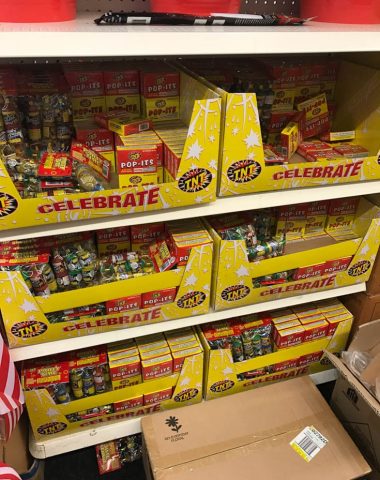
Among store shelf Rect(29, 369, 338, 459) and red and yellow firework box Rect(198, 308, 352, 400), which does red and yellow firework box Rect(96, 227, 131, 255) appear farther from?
store shelf Rect(29, 369, 338, 459)

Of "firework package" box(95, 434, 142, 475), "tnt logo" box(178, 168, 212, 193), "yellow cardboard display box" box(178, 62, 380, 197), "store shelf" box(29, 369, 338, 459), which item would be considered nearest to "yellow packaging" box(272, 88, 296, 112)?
"yellow cardboard display box" box(178, 62, 380, 197)

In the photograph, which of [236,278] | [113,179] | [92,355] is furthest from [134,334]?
[113,179]

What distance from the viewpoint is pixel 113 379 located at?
4.26ft

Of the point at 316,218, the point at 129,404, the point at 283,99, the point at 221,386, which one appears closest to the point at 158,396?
the point at 129,404

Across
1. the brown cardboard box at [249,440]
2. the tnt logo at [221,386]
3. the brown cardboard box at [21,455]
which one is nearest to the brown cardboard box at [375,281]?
the brown cardboard box at [249,440]

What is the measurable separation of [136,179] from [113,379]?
61 centimetres

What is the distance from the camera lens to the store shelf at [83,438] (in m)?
1.34

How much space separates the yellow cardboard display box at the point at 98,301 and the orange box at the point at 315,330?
1.30 feet

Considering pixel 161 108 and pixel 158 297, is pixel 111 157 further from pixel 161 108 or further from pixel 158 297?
pixel 158 297

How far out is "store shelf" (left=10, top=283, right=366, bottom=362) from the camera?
1156 mm

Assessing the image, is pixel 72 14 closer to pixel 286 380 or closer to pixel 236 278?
pixel 236 278

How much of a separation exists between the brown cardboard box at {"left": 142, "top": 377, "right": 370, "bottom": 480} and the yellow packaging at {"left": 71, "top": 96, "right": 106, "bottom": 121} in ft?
2.95

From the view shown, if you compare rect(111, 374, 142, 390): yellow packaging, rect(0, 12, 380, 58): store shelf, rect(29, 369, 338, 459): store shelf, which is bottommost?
rect(29, 369, 338, 459): store shelf

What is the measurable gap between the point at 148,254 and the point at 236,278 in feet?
0.84
